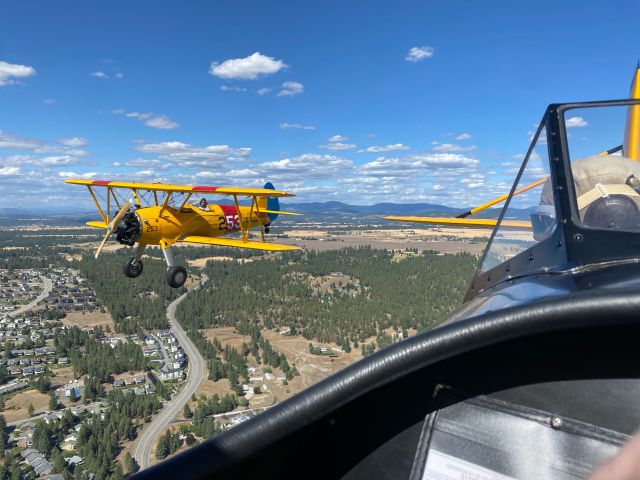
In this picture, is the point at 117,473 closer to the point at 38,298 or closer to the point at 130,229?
the point at 130,229

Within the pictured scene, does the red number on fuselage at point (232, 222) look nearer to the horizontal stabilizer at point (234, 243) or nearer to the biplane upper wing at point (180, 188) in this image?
the horizontal stabilizer at point (234, 243)

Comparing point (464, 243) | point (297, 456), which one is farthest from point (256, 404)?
point (464, 243)

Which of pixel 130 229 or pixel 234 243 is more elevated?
pixel 130 229

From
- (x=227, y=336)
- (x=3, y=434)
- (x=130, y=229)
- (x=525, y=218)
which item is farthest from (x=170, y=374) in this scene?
(x=525, y=218)

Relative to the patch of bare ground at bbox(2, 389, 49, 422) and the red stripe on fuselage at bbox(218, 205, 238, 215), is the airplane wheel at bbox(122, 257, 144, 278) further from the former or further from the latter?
the patch of bare ground at bbox(2, 389, 49, 422)

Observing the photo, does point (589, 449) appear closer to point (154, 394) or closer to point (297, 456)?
point (297, 456)

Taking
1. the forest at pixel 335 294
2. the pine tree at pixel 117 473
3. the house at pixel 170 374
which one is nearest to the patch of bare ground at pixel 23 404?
the house at pixel 170 374
